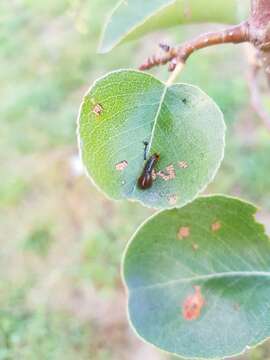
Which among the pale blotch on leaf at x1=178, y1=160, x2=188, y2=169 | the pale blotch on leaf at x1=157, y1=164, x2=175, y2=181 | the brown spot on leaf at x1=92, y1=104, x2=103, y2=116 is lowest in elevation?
the pale blotch on leaf at x1=157, y1=164, x2=175, y2=181

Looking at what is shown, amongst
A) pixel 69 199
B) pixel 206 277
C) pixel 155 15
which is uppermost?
pixel 155 15

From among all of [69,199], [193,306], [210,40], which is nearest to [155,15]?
[210,40]

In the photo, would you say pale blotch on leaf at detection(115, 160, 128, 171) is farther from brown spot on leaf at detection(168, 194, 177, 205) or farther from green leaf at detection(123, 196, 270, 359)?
green leaf at detection(123, 196, 270, 359)

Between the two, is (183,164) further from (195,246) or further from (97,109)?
(195,246)

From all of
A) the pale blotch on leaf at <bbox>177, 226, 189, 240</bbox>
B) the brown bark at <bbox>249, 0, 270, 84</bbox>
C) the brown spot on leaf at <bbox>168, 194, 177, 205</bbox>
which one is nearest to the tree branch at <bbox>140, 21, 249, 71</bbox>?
the brown bark at <bbox>249, 0, 270, 84</bbox>

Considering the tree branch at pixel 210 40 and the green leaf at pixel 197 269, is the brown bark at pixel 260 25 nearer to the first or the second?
the tree branch at pixel 210 40

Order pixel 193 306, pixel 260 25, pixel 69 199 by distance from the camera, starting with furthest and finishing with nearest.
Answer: pixel 69 199, pixel 193 306, pixel 260 25
